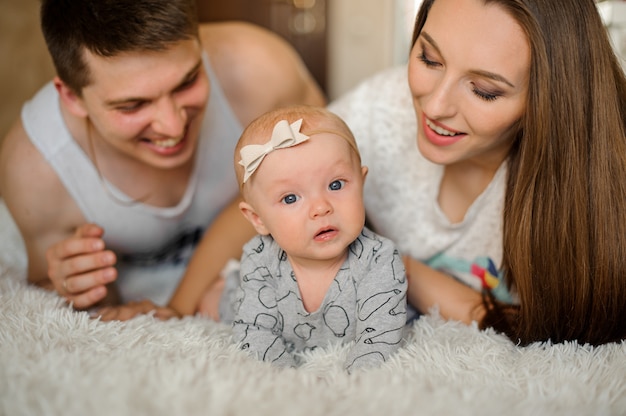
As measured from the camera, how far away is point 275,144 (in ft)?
3.70

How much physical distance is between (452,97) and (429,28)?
166mm

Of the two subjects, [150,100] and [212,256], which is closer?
[150,100]

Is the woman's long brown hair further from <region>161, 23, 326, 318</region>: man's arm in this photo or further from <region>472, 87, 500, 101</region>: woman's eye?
<region>161, 23, 326, 318</region>: man's arm

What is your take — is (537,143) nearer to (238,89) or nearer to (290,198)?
(290,198)

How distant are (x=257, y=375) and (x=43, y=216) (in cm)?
94

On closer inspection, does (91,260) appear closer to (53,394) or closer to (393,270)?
(53,394)

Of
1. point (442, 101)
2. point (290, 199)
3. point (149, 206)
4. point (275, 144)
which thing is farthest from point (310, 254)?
point (149, 206)

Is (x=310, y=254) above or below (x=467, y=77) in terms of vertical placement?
below

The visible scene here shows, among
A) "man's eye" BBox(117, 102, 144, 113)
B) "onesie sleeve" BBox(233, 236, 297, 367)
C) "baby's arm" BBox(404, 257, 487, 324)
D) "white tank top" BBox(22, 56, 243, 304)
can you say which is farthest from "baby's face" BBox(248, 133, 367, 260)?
"white tank top" BBox(22, 56, 243, 304)

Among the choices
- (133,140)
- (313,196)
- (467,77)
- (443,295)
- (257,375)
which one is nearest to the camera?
(257,375)

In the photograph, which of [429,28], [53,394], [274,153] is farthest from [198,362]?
[429,28]

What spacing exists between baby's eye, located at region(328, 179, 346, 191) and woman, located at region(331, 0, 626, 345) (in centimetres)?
29

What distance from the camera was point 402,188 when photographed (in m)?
1.70

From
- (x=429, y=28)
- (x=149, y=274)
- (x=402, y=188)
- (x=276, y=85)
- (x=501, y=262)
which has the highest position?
(x=429, y=28)
